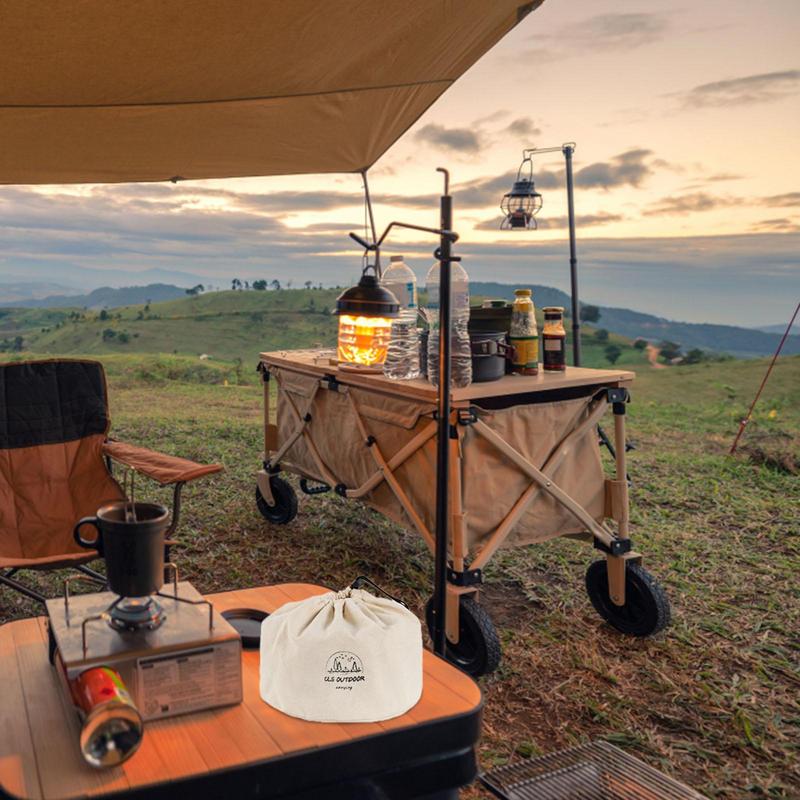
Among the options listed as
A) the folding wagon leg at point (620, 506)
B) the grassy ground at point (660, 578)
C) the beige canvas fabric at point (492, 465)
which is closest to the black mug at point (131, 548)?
the grassy ground at point (660, 578)

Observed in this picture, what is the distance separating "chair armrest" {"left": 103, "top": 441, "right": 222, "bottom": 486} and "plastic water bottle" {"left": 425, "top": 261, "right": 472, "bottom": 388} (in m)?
0.84

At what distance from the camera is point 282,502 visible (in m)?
4.41

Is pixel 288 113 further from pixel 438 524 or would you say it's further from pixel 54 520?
pixel 438 524

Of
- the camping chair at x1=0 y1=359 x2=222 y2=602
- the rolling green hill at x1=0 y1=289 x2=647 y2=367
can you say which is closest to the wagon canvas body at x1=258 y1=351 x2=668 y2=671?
the camping chair at x1=0 y1=359 x2=222 y2=602

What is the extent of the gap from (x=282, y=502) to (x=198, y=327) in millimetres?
12753

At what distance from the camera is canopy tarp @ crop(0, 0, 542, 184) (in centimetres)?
Result: 264

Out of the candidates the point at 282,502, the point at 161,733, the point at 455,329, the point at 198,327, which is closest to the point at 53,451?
the point at 282,502

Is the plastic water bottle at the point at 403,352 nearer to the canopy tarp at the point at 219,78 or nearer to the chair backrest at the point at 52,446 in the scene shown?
the canopy tarp at the point at 219,78

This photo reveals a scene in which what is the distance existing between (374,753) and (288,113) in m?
3.33

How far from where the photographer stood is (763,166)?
711 centimetres

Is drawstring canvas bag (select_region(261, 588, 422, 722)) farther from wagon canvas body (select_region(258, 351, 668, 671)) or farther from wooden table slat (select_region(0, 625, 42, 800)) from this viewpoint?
wagon canvas body (select_region(258, 351, 668, 671))

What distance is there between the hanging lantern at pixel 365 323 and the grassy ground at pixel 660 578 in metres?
0.99

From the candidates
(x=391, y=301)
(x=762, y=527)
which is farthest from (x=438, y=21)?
(x=762, y=527)

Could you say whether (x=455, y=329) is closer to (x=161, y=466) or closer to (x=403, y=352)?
(x=403, y=352)
